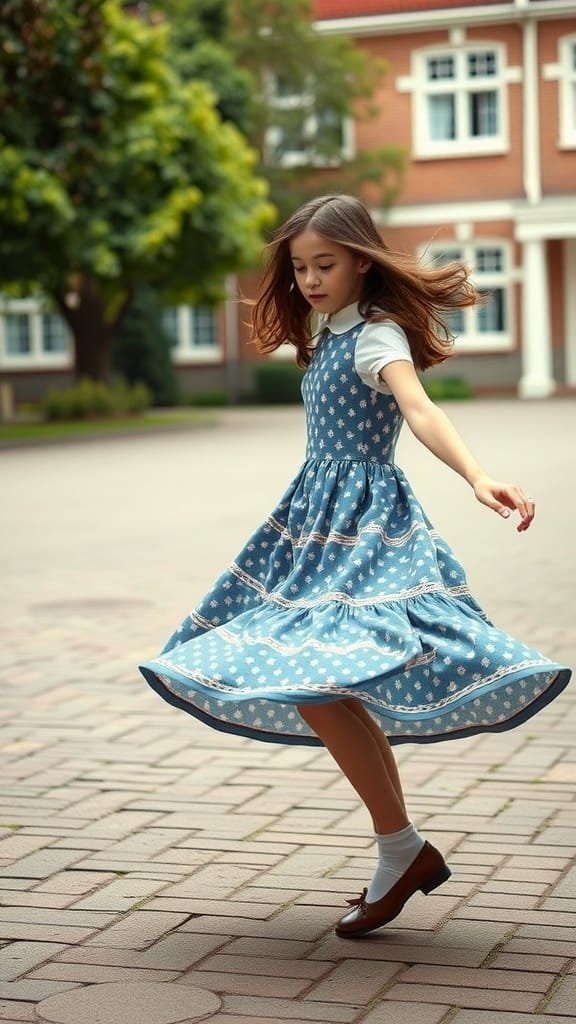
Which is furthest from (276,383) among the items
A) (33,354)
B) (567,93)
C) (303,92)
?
(567,93)

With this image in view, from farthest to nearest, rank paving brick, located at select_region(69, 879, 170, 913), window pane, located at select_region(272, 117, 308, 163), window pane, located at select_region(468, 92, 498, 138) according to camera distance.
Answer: window pane, located at select_region(468, 92, 498, 138) < window pane, located at select_region(272, 117, 308, 163) < paving brick, located at select_region(69, 879, 170, 913)

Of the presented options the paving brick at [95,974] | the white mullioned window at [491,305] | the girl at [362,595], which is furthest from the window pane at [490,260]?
the paving brick at [95,974]

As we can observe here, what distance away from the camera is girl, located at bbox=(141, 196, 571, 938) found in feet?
11.3

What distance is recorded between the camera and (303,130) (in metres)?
36.6

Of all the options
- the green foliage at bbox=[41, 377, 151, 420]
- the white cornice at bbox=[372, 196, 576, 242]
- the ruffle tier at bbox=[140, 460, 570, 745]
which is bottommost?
the green foliage at bbox=[41, 377, 151, 420]

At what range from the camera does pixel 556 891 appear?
3893 millimetres

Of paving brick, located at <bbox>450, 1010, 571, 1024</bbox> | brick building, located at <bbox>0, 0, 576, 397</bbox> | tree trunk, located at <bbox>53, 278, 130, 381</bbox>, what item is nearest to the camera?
paving brick, located at <bbox>450, 1010, 571, 1024</bbox>

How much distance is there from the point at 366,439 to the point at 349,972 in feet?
3.59

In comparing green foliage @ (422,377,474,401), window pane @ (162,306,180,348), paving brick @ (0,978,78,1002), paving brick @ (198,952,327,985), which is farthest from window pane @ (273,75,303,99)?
paving brick @ (0,978,78,1002)

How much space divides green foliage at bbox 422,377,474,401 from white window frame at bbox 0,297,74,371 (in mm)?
9281

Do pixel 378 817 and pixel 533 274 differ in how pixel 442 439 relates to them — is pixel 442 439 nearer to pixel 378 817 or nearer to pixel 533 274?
pixel 378 817

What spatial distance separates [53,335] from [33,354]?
2.10 ft

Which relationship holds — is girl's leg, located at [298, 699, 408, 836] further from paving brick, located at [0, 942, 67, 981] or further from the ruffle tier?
paving brick, located at [0, 942, 67, 981]

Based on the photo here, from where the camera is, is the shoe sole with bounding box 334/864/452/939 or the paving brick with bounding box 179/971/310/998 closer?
the paving brick with bounding box 179/971/310/998
